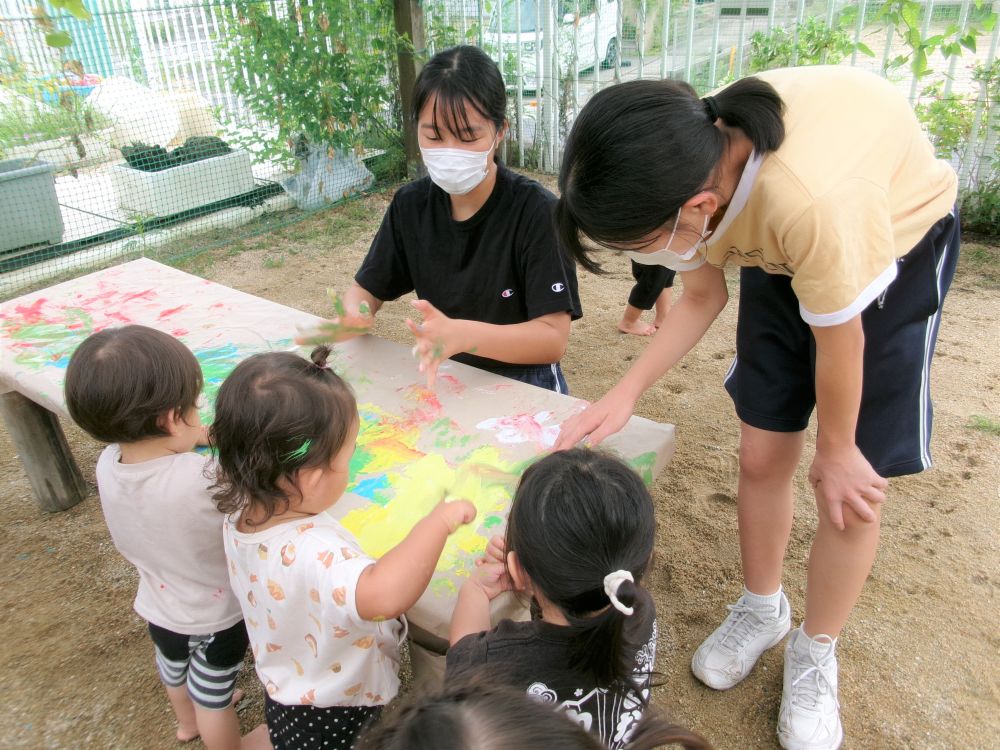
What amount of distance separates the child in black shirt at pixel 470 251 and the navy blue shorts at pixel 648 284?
1332 mm

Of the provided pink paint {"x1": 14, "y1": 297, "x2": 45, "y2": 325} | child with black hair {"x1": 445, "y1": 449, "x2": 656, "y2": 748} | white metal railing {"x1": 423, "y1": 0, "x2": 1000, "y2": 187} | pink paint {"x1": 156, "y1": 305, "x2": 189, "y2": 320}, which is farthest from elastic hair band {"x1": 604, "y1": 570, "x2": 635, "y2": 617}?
white metal railing {"x1": 423, "y1": 0, "x2": 1000, "y2": 187}

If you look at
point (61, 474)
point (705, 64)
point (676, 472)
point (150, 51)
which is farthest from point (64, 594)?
point (705, 64)

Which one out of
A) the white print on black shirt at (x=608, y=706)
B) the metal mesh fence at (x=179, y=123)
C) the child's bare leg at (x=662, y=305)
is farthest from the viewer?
the metal mesh fence at (x=179, y=123)

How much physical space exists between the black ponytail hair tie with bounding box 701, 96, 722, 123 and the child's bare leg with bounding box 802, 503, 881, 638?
777 mm

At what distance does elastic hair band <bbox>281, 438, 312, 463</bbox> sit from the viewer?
44.2 inches

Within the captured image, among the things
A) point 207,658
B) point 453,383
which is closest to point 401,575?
point 207,658

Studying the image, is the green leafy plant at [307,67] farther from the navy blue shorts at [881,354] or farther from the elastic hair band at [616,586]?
the elastic hair band at [616,586]

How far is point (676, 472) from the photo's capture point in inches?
102

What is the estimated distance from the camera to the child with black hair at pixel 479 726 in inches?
26.1

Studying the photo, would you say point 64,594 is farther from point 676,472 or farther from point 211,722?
point 676,472

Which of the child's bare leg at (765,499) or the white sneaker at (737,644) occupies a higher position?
the child's bare leg at (765,499)

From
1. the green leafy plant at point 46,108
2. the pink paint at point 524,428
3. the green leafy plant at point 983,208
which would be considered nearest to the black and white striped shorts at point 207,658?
the pink paint at point 524,428

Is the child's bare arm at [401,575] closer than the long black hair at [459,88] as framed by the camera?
Yes

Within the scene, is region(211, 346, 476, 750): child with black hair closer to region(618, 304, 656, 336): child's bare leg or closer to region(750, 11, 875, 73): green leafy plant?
region(618, 304, 656, 336): child's bare leg
